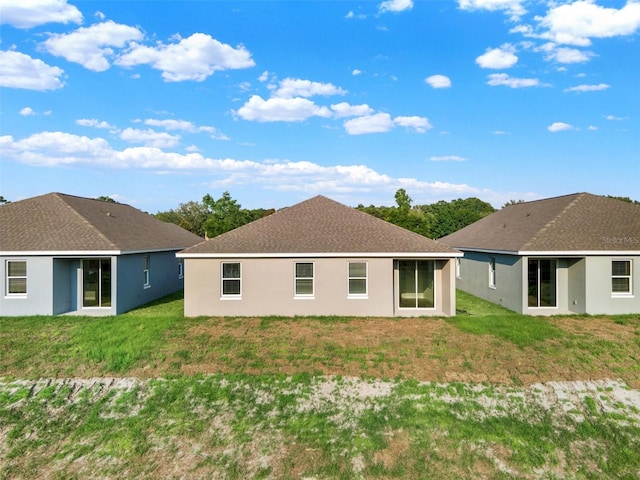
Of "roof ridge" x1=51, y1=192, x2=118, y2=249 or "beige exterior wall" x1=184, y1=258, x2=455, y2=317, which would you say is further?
"roof ridge" x1=51, y1=192, x2=118, y2=249

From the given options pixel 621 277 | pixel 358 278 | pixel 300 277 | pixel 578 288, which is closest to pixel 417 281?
pixel 358 278

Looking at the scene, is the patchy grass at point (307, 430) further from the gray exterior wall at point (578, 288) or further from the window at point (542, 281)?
the window at point (542, 281)

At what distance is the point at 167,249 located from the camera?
20.0 m

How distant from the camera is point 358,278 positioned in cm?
1502

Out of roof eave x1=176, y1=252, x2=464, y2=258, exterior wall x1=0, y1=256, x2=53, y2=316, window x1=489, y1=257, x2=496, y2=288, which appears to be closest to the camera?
exterior wall x1=0, y1=256, x2=53, y2=316

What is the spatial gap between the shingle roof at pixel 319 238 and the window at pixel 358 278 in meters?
0.63

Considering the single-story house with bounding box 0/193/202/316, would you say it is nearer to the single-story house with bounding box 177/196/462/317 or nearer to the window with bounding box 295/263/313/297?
the single-story house with bounding box 177/196/462/317

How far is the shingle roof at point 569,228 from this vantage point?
15430 millimetres

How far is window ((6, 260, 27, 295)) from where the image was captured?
14.7 metres

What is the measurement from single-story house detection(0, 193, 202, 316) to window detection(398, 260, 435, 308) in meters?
11.3

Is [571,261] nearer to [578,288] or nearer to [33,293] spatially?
[578,288]

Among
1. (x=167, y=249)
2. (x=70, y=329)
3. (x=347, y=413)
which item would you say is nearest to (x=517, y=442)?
(x=347, y=413)

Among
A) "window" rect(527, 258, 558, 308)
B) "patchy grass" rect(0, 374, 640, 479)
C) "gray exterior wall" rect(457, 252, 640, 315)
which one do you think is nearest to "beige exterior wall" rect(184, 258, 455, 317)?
"gray exterior wall" rect(457, 252, 640, 315)

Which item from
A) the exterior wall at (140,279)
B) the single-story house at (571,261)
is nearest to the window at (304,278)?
the exterior wall at (140,279)
